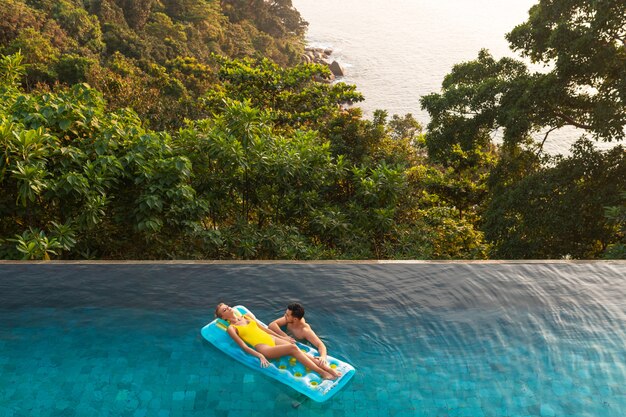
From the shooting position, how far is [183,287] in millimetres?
3812

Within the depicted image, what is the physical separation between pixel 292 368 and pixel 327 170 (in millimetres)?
3116

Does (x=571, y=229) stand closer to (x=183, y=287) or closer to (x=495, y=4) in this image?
(x=183, y=287)

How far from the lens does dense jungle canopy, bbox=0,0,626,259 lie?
492cm

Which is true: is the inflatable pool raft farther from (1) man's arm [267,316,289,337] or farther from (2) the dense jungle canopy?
(2) the dense jungle canopy

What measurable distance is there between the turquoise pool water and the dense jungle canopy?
3.42ft

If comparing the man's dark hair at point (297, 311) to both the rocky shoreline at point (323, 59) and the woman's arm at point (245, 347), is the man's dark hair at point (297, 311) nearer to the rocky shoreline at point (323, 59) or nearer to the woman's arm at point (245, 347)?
the woman's arm at point (245, 347)

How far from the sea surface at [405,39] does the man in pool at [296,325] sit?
831 inches

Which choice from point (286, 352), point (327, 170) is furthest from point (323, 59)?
point (286, 352)

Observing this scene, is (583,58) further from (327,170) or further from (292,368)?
(292,368)

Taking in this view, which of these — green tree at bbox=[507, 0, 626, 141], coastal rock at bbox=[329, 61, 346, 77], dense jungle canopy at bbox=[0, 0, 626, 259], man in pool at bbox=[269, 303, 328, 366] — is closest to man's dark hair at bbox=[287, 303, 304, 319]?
man in pool at bbox=[269, 303, 328, 366]

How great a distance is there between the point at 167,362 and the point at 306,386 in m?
0.79

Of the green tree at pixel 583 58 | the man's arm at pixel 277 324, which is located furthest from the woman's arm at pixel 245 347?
the green tree at pixel 583 58


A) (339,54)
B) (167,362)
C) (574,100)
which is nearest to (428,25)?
(339,54)

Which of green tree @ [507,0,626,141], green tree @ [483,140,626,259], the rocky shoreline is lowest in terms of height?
green tree @ [483,140,626,259]
